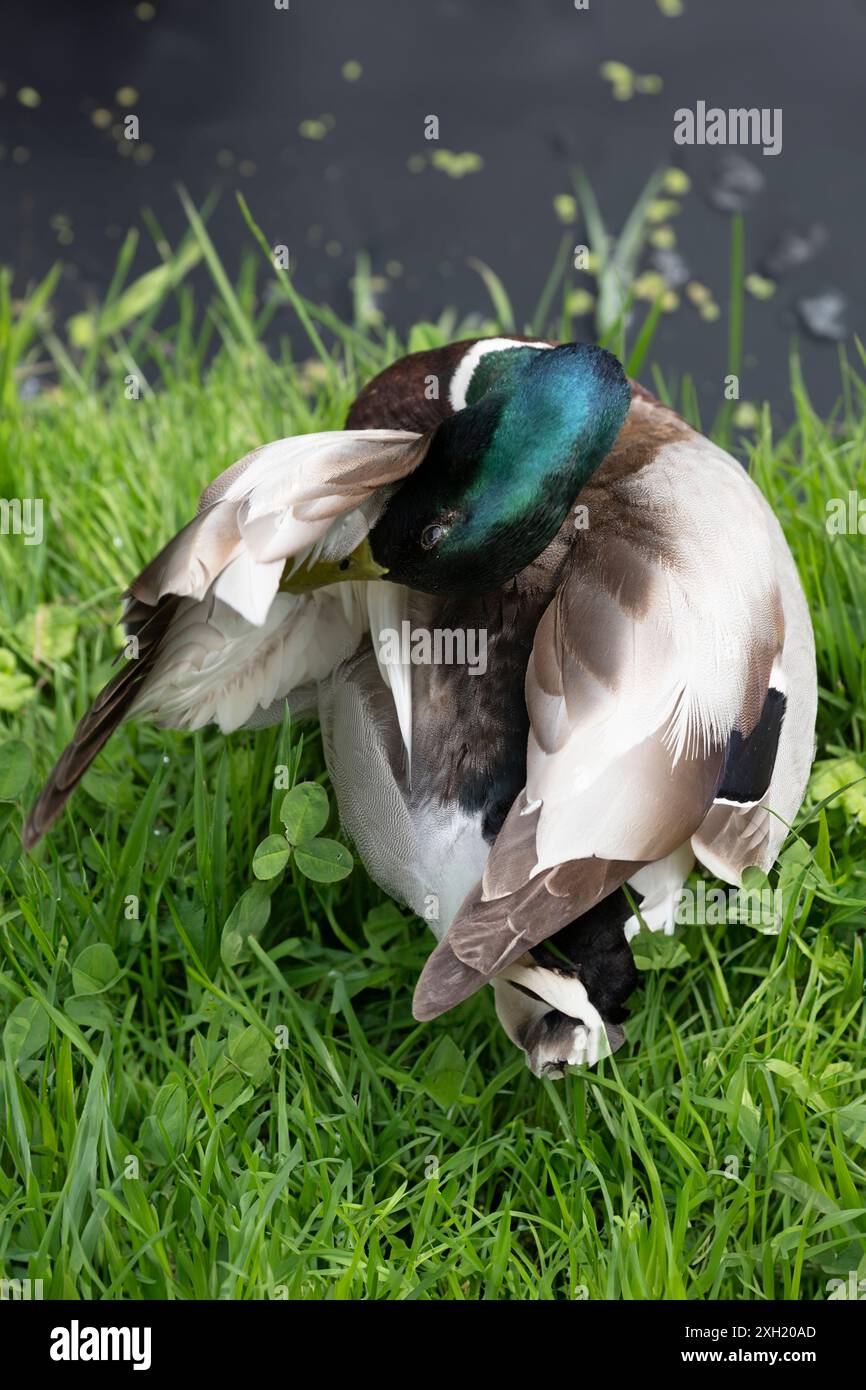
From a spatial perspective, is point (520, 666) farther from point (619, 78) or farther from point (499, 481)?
point (619, 78)

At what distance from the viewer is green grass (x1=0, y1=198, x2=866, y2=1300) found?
2041 mm

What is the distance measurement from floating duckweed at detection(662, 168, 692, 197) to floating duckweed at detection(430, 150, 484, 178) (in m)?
0.63

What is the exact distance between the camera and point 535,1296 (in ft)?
6.63

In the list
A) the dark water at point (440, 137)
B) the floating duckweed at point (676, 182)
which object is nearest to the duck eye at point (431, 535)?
the dark water at point (440, 137)

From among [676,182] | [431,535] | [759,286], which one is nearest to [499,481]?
[431,535]

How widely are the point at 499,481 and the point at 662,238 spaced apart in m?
3.32

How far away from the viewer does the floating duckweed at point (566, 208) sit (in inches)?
197

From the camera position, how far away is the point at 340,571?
203cm

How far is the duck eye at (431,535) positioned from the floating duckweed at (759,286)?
323cm

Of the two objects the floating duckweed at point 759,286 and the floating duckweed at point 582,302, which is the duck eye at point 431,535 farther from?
the floating duckweed at point 759,286

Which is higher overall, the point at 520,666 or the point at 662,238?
the point at 662,238

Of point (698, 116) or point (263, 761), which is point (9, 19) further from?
point (263, 761)

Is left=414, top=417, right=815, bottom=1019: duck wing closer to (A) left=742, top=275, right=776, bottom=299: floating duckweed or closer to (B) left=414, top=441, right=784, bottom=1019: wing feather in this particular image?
(B) left=414, top=441, right=784, bottom=1019: wing feather
